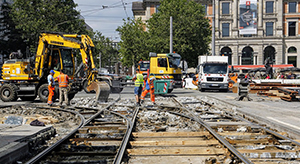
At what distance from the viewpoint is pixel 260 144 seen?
698cm

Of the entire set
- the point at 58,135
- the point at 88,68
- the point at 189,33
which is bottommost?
the point at 58,135

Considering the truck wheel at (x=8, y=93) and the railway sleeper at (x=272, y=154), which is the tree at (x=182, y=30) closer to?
the truck wheel at (x=8, y=93)

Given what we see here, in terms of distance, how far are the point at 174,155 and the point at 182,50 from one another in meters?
38.5

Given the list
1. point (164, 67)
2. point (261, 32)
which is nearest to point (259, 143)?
point (164, 67)

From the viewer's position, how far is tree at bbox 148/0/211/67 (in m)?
44.0

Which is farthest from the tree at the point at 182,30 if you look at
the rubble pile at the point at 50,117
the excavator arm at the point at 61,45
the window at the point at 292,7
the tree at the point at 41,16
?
the rubble pile at the point at 50,117

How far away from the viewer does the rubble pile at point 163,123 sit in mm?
8975

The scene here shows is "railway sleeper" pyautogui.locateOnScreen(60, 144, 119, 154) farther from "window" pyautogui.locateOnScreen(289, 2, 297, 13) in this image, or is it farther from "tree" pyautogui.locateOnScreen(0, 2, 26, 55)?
"window" pyautogui.locateOnScreen(289, 2, 297, 13)

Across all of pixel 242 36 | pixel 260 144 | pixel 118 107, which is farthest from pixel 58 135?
pixel 242 36

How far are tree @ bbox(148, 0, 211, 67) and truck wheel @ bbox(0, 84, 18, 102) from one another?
1106 inches

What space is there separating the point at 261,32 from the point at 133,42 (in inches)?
1219

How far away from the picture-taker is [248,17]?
66.6 meters

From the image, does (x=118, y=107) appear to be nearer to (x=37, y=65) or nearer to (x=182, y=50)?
(x=37, y=65)

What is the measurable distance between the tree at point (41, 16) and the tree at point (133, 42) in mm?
10106
